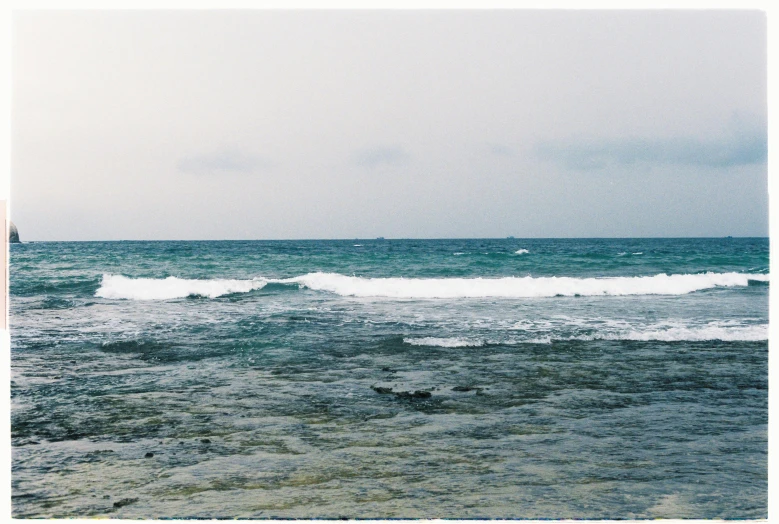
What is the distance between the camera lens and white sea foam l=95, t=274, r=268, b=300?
11.0 m

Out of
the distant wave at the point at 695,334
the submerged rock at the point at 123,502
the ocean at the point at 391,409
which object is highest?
the distant wave at the point at 695,334

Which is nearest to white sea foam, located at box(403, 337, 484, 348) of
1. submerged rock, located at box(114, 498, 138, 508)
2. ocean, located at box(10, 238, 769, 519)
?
ocean, located at box(10, 238, 769, 519)

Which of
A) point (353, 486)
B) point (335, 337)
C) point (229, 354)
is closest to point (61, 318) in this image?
point (229, 354)

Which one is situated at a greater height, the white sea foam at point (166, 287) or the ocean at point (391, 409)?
the white sea foam at point (166, 287)

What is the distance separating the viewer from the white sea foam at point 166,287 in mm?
10977

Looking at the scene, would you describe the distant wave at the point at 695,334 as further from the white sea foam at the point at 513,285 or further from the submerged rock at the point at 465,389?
the white sea foam at the point at 513,285

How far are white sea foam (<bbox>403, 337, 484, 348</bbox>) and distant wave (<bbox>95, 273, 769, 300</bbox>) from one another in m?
4.05

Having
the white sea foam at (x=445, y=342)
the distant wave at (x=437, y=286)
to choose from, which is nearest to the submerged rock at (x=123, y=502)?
the white sea foam at (x=445, y=342)

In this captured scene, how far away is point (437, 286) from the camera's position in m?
11.8

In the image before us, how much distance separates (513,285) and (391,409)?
26.6 feet

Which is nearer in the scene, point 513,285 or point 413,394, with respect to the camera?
point 413,394

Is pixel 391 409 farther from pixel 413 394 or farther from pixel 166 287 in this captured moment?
pixel 166 287

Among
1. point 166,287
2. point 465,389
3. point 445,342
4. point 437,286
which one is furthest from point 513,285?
point 465,389

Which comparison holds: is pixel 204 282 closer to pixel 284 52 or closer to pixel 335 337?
pixel 335 337
